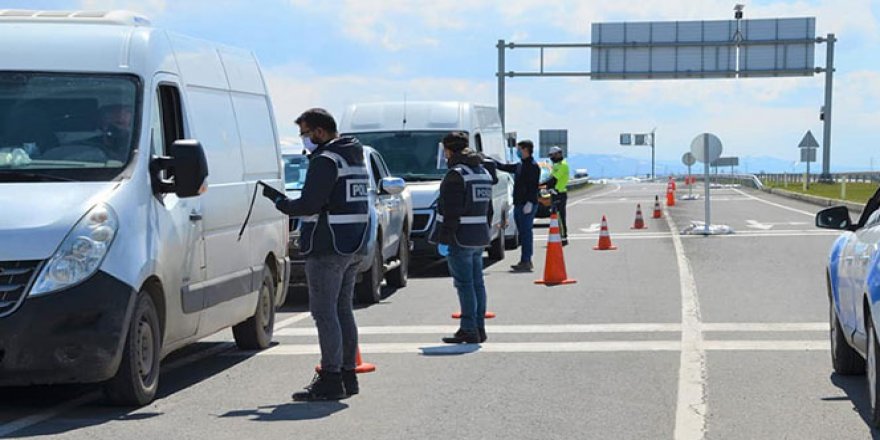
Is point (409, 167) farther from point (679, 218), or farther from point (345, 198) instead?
point (679, 218)

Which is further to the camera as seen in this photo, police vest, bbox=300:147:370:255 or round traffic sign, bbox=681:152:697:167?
round traffic sign, bbox=681:152:697:167

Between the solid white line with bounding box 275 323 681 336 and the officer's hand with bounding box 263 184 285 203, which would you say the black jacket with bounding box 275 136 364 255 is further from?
the solid white line with bounding box 275 323 681 336

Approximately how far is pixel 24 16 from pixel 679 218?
1163 inches

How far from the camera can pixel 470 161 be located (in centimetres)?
1192

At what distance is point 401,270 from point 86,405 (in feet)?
29.5

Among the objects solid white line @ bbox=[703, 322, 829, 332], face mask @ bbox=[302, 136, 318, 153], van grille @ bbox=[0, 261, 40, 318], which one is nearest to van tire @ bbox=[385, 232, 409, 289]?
solid white line @ bbox=[703, 322, 829, 332]

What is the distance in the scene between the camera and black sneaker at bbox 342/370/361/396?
877cm

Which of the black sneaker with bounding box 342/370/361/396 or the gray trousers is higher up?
the gray trousers

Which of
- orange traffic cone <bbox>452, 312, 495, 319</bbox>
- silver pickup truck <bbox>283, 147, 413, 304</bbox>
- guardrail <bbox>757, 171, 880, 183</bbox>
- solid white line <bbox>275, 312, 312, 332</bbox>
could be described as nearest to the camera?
solid white line <bbox>275, 312, 312, 332</bbox>

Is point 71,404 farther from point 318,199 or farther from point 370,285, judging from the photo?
point 370,285

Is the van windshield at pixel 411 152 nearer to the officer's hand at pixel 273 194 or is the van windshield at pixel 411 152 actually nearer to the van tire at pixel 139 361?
the officer's hand at pixel 273 194

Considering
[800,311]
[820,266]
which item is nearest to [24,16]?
[800,311]

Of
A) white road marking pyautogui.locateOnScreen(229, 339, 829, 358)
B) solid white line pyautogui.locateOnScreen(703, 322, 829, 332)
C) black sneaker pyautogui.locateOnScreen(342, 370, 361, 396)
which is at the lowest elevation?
solid white line pyautogui.locateOnScreen(703, 322, 829, 332)

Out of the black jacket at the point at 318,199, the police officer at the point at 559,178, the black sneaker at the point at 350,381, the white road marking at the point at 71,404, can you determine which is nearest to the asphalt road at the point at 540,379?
the white road marking at the point at 71,404
